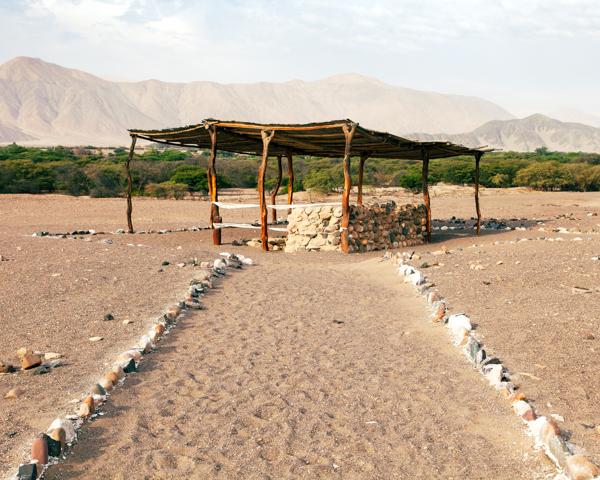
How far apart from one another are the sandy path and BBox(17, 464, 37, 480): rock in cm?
11

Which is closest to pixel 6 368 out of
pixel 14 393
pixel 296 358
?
pixel 14 393

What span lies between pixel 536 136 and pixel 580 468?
15652 cm

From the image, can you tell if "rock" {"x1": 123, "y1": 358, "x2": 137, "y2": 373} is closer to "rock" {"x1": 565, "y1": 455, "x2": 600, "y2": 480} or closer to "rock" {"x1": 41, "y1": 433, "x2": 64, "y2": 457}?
"rock" {"x1": 41, "y1": 433, "x2": 64, "y2": 457}

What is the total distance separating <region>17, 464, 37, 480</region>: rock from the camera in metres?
Result: 2.93

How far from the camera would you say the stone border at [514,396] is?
3.06 m

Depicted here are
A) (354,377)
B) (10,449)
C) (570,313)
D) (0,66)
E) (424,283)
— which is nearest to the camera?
(10,449)

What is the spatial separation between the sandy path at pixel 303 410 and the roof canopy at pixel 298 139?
718 cm

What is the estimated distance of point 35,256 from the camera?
945cm

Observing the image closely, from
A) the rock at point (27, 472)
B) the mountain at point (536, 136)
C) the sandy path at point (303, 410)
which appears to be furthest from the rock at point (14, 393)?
the mountain at point (536, 136)

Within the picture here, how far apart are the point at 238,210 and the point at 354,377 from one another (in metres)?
22.7

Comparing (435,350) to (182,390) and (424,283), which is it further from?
(424,283)

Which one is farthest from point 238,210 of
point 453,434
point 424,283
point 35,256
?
point 453,434

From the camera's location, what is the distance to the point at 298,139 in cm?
1502

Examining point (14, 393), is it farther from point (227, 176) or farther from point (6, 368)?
point (227, 176)
